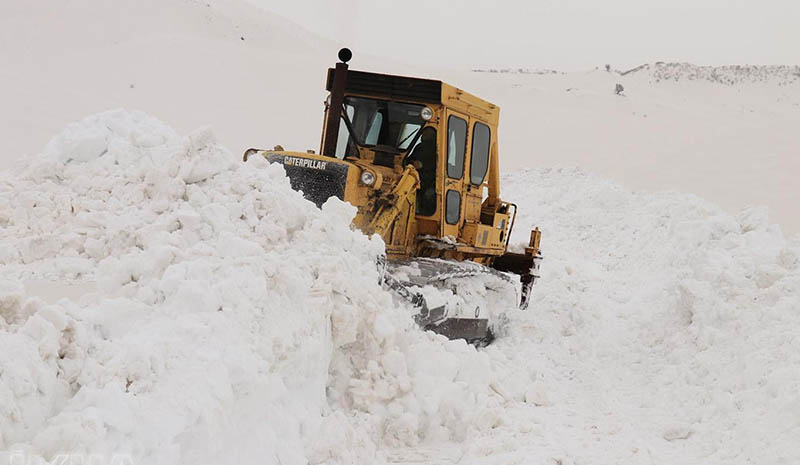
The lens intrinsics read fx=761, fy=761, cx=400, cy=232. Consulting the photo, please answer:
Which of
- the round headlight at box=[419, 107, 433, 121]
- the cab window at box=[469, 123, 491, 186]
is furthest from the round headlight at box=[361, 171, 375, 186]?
the cab window at box=[469, 123, 491, 186]

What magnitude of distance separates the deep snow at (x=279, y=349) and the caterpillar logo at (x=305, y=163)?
142cm

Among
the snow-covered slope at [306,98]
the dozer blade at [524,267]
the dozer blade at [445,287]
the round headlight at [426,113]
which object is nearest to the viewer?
the dozer blade at [445,287]

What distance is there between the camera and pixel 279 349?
4.05 m

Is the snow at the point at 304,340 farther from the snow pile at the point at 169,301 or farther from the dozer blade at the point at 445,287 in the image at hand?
the dozer blade at the point at 445,287

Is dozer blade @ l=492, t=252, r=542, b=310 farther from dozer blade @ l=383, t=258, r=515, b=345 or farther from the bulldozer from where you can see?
dozer blade @ l=383, t=258, r=515, b=345

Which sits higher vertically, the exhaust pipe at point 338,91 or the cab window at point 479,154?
the exhaust pipe at point 338,91

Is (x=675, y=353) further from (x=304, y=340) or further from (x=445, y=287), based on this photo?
(x=304, y=340)

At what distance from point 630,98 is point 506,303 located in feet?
91.8

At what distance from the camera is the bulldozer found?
723cm

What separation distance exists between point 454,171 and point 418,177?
0.65 m

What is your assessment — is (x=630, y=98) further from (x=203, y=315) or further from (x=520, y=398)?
(x=203, y=315)

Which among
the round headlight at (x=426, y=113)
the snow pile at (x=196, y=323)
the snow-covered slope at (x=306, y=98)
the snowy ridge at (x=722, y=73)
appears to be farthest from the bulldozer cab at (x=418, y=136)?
the snowy ridge at (x=722, y=73)

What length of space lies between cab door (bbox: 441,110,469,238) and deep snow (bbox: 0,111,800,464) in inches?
59.4

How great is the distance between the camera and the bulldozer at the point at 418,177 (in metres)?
7.23
